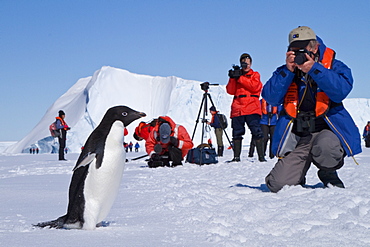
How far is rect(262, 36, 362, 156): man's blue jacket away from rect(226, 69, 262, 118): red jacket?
2.26 meters

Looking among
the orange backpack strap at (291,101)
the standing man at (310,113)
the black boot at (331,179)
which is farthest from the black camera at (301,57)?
the black boot at (331,179)

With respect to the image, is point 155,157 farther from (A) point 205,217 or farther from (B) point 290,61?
(A) point 205,217

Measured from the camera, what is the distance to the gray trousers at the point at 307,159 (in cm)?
244

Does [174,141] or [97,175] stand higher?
[97,175]

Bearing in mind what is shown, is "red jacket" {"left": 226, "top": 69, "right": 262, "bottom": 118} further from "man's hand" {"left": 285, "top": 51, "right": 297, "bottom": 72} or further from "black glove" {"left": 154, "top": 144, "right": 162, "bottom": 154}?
"man's hand" {"left": 285, "top": 51, "right": 297, "bottom": 72}

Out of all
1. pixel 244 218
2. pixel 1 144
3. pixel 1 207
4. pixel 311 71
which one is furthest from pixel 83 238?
pixel 1 144

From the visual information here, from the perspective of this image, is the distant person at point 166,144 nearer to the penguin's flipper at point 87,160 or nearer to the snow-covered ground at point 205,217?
the snow-covered ground at point 205,217

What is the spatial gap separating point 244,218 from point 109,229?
0.58 metres

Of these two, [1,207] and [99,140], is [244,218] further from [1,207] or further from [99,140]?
[1,207]

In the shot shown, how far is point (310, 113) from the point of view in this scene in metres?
2.56

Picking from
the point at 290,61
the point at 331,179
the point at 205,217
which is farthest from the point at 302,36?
the point at 205,217

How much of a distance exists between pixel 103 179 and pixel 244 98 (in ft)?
11.8

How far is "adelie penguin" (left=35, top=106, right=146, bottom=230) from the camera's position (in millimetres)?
1540

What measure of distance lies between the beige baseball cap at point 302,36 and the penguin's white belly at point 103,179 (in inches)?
53.4
